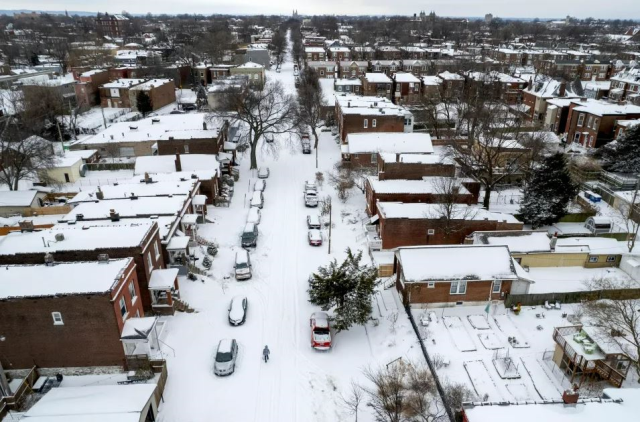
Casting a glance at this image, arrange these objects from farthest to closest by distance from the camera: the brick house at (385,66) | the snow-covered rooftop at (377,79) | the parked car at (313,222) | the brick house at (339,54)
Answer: the brick house at (339,54) < the brick house at (385,66) < the snow-covered rooftop at (377,79) < the parked car at (313,222)

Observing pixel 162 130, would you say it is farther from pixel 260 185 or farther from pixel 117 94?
pixel 117 94

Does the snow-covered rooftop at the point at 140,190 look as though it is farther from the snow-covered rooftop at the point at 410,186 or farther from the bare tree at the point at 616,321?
the bare tree at the point at 616,321

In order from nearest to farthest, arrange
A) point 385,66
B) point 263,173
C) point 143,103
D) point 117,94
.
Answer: point 263,173, point 143,103, point 117,94, point 385,66

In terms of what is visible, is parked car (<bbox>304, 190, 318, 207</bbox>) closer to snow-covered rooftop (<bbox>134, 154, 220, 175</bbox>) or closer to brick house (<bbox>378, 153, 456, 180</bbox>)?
brick house (<bbox>378, 153, 456, 180</bbox>)

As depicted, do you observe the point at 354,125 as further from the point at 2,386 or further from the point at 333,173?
the point at 2,386

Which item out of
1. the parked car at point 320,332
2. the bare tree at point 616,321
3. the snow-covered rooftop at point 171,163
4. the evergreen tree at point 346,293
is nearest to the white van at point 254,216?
the snow-covered rooftop at point 171,163

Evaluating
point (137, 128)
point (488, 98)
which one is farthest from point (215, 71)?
point (488, 98)

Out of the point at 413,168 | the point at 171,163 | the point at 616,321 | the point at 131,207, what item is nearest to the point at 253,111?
the point at 171,163
